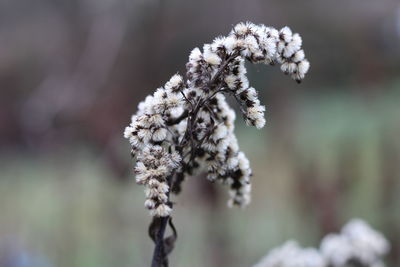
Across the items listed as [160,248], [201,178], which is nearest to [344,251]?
[160,248]

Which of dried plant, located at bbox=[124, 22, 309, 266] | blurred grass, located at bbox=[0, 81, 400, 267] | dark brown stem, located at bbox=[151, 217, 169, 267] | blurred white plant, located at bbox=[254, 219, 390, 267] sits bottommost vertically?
dark brown stem, located at bbox=[151, 217, 169, 267]

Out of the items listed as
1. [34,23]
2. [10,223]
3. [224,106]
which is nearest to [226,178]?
[224,106]

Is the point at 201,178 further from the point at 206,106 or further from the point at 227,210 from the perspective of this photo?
the point at 206,106

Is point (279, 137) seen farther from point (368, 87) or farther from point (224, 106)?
point (224, 106)

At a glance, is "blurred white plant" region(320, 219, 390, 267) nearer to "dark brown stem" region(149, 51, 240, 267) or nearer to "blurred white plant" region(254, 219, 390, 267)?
"blurred white plant" region(254, 219, 390, 267)

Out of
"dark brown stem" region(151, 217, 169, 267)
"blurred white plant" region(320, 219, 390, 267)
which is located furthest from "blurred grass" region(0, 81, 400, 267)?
"dark brown stem" region(151, 217, 169, 267)

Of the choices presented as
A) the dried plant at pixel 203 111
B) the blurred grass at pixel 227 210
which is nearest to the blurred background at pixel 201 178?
the blurred grass at pixel 227 210
